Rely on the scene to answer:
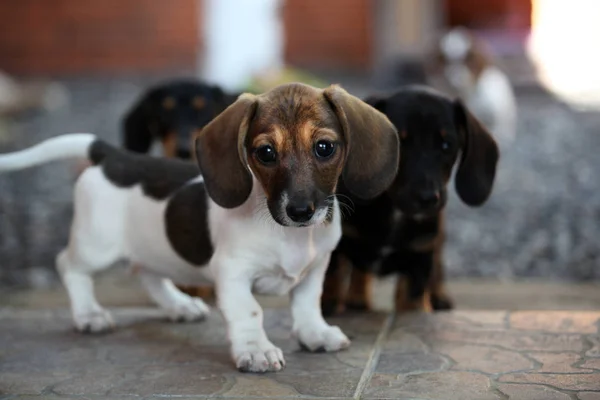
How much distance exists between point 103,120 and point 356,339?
8.45 m

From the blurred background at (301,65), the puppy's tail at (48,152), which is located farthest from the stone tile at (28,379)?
the blurred background at (301,65)

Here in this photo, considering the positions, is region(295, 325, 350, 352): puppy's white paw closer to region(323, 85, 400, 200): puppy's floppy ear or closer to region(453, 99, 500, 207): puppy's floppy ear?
region(323, 85, 400, 200): puppy's floppy ear

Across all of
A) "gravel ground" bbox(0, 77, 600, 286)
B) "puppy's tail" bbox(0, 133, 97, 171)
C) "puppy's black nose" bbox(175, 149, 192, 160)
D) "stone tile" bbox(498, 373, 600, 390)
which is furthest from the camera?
"gravel ground" bbox(0, 77, 600, 286)

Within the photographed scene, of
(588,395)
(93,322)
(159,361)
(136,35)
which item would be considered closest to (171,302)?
(93,322)

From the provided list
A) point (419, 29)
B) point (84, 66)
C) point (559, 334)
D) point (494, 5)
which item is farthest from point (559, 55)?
point (559, 334)

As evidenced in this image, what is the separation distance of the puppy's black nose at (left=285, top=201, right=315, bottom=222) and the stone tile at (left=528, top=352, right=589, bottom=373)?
38.9 inches

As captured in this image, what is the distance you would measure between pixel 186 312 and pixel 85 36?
13.4 m

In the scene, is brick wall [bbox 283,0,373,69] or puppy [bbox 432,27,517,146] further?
brick wall [bbox 283,0,373,69]

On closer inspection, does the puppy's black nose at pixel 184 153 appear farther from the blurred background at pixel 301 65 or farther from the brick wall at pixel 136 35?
the brick wall at pixel 136 35

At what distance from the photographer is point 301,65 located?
53.7 feet

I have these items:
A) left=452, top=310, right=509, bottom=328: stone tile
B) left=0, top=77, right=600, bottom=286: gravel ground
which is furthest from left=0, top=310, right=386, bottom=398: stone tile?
left=0, top=77, right=600, bottom=286: gravel ground

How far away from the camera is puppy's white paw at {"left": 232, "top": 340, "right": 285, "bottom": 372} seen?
3295mm

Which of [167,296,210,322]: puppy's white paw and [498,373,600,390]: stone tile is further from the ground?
[498,373,600,390]: stone tile

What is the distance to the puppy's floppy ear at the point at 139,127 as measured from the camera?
5.22 m
